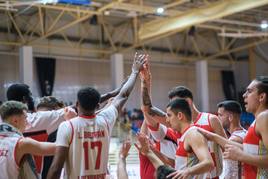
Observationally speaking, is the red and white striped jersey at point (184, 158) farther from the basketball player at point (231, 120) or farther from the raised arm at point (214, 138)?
the basketball player at point (231, 120)

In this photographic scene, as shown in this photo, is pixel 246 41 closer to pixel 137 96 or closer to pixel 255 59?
pixel 255 59

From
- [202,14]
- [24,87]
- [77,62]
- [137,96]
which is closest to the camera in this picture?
[24,87]

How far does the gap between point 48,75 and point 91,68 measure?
3.00 m

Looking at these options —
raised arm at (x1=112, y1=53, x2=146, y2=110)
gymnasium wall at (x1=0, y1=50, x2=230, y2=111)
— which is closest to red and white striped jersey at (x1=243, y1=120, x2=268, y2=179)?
raised arm at (x1=112, y1=53, x2=146, y2=110)

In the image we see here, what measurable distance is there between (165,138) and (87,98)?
2009mm

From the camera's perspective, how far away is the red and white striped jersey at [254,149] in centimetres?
403

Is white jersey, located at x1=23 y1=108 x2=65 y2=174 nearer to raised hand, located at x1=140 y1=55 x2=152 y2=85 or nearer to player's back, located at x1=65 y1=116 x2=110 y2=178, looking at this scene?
player's back, located at x1=65 y1=116 x2=110 y2=178

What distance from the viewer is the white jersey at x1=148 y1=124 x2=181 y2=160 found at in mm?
5840

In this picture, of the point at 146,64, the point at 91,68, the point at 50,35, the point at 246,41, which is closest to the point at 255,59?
the point at 246,41

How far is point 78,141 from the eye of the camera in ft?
13.6

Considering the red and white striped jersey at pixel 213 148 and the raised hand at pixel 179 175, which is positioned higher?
the red and white striped jersey at pixel 213 148

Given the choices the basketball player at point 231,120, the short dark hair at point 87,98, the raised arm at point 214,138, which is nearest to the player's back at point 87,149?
the short dark hair at point 87,98

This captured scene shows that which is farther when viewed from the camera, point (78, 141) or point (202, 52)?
point (202, 52)

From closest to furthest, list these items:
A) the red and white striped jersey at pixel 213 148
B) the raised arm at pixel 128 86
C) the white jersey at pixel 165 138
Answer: the raised arm at pixel 128 86 < the red and white striped jersey at pixel 213 148 < the white jersey at pixel 165 138
